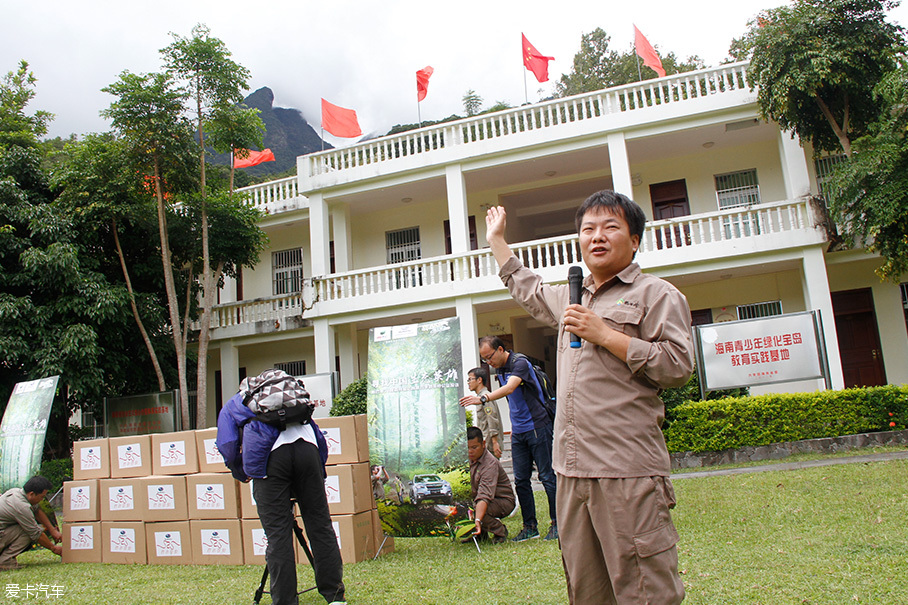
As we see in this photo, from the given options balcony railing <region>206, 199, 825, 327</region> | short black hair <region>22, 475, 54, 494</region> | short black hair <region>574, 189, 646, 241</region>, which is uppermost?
balcony railing <region>206, 199, 825, 327</region>

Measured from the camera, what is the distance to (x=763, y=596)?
3338mm

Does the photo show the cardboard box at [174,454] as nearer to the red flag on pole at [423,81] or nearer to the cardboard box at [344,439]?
the cardboard box at [344,439]

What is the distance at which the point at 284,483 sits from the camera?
153 inches

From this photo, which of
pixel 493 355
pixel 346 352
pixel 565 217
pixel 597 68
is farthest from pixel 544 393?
pixel 597 68

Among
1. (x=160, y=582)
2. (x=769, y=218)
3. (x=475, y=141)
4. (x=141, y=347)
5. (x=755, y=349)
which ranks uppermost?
(x=475, y=141)

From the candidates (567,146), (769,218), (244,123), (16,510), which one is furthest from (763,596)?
(244,123)

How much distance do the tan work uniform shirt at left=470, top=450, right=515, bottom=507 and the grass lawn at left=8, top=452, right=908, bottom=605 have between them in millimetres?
429

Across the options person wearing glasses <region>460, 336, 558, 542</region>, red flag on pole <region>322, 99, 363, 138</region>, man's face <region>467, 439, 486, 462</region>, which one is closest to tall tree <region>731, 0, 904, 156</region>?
person wearing glasses <region>460, 336, 558, 542</region>

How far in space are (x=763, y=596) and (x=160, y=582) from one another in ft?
14.4

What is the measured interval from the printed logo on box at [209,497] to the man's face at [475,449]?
2289 millimetres

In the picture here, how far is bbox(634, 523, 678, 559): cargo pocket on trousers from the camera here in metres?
1.82

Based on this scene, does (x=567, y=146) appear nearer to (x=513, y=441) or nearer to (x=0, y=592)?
(x=513, y=441)

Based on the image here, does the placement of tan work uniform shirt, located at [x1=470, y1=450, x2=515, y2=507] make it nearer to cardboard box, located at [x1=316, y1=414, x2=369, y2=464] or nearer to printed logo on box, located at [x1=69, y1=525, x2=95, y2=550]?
cardboard box, located at [x1=316, y1=414, x2=369, y2=464]

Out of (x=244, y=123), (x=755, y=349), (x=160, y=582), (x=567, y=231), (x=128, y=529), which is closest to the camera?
(x=160, y=582)
